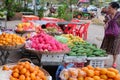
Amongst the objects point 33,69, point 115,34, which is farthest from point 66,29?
point 33,69

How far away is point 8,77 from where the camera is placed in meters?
3.42

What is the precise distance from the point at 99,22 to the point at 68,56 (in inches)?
707

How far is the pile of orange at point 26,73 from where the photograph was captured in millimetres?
3453

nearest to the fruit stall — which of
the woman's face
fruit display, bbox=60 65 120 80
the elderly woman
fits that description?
fruit display, bbox=60 65 120 80

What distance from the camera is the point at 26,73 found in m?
3.51

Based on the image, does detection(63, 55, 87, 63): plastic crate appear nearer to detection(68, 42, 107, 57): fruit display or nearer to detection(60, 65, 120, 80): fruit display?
detection(68, 42, 107, 57): fruit display

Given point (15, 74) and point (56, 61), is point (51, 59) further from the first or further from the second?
point (15, 74)

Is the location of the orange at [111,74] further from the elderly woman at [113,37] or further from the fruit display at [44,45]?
the elderly woman at [113,37]

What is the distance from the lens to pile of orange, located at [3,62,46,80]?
11.3ft

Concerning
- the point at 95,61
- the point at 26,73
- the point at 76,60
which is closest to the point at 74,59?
the point at 76,60

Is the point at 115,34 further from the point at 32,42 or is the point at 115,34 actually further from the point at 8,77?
the point at 8,77

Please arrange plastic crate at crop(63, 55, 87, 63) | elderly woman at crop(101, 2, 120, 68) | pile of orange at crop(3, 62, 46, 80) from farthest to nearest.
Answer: elderly woman at crop(101, 2, 120, 68)
plastic crate at crop(63, 55, 87, 63)
pile of orange at crop(3, 62, 46, 80)

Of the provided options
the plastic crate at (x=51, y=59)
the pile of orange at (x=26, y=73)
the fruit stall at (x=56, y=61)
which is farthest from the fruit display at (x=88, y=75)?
the plastic crate at (x=51, y=59)

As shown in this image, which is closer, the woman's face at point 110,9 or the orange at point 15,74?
the orange at point 15,74
